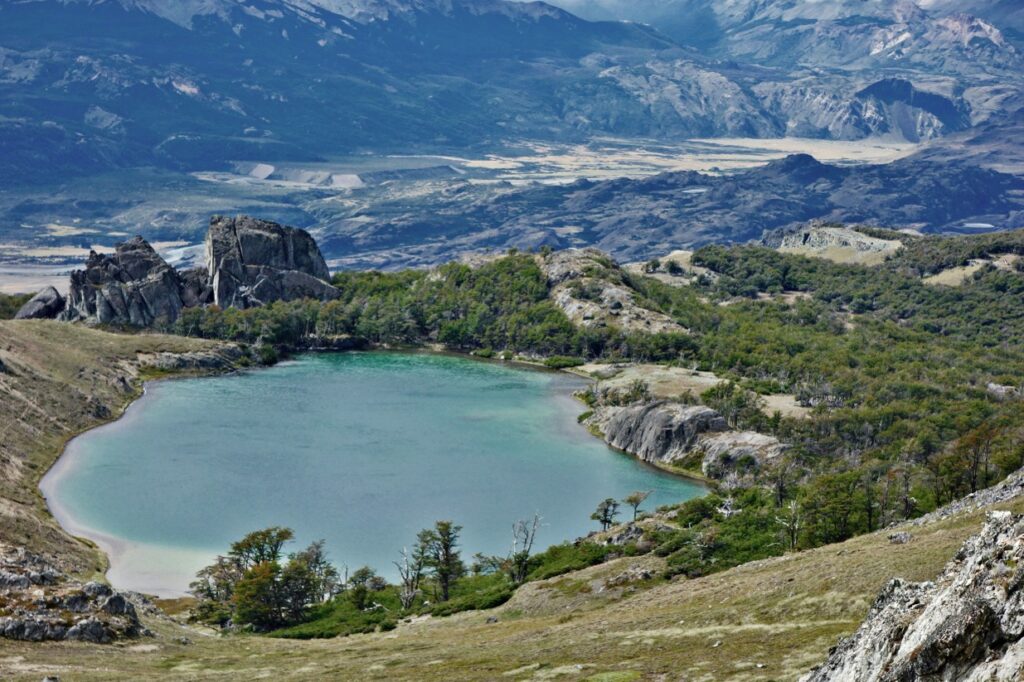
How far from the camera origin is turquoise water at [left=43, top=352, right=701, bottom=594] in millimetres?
117688

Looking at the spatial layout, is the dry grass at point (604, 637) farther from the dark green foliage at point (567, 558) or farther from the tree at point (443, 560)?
the tree at point (443, 560)

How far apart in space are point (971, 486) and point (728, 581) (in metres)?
35.0

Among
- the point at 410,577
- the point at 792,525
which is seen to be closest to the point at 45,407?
the point at 410,577

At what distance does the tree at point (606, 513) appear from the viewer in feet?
372

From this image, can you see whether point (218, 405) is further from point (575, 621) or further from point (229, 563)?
point (575, 621)

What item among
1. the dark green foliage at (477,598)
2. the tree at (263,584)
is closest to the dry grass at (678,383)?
the dark green foliage at (477,598)

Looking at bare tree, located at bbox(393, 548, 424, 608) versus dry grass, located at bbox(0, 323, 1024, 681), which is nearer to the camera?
dry grass, located at bbox(0, 323, 1024, 681)

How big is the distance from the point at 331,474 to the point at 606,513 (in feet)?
133

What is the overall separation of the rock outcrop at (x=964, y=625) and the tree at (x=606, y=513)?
79.0 m

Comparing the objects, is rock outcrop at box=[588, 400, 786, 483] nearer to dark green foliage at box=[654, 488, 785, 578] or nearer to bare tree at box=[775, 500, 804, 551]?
dark green foliage at box=[654, 488, 785, 578]

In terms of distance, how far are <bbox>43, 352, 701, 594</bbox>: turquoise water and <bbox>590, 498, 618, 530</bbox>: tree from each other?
3.90 metres

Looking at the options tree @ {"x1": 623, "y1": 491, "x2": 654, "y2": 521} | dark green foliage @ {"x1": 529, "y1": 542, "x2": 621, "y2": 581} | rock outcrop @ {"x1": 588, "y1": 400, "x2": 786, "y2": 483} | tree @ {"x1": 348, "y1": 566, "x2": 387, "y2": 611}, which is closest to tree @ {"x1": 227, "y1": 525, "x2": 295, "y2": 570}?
tree @ {"x1": 348, "y1": 566, "x2": 387, "y2": 611}

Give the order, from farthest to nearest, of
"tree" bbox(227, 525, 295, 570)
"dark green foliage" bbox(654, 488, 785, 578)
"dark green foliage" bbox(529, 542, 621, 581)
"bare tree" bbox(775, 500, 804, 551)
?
"tree" bbox(227, 525, 295, 570)
"dark green foliage" bbox(529, 542, 621, 581)
"bare tree" bbox(775, 500, 804, 551)
"dark green foliage" bbox(654, 488, 785, 578)

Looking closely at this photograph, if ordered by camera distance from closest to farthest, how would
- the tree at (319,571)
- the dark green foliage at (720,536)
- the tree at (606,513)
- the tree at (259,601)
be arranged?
the dark green foliage at (720,536) → the tree at (259,601) → the tree at (319,571) → the tree at (606,513)
